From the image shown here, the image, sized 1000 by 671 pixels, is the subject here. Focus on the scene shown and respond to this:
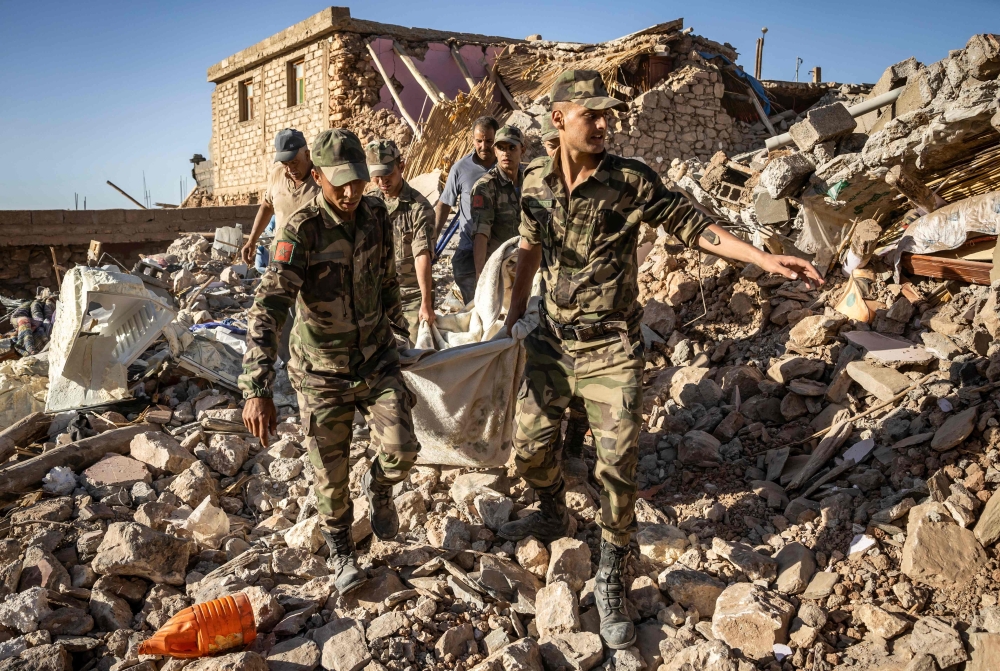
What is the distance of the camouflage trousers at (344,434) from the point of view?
2832 mm

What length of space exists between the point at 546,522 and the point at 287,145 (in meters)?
2.86

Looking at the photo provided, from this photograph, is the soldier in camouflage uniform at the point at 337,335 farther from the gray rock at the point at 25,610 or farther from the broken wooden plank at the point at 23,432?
the broken wooden plank at the point at 23,432

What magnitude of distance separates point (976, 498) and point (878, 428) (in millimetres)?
697

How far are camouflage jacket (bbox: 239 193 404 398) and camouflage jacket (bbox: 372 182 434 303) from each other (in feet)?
3.61

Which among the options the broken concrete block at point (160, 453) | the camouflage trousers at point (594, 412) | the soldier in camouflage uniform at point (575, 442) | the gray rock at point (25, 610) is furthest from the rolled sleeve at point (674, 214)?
the broken concrete block at point (160, 453)

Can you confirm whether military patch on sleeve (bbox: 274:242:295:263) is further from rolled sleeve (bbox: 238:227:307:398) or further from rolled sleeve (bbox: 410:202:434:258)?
rolled sleeve (bbox: 410:202:434:258)

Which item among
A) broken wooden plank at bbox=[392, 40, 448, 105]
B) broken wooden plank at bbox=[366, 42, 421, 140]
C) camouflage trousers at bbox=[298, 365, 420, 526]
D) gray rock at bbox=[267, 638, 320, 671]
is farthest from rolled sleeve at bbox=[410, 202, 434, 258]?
broken wooden plank at bbox=[392, 40, 448, 105]

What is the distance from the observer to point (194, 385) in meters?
5.16

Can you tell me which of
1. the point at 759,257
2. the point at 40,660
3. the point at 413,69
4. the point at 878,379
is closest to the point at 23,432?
the point at 40,660

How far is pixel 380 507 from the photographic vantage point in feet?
10.1

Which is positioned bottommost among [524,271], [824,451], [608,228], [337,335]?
[824,451]

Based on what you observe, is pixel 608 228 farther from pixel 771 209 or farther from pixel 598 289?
pixel 771 209

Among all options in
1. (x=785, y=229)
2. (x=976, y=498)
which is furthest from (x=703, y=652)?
(x=785, y=229)

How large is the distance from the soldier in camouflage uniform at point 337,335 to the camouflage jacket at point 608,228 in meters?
0.78
